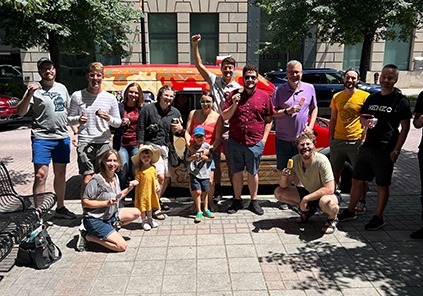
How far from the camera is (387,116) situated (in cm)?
449

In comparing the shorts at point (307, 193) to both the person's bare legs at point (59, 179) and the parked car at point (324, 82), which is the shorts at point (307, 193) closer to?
the person's bare legs at point (59, 179)

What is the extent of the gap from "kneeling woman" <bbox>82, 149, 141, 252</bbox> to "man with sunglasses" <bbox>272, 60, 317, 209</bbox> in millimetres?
2201

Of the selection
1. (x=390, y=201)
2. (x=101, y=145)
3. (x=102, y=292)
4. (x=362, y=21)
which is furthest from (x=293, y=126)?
(x=362, y=21)

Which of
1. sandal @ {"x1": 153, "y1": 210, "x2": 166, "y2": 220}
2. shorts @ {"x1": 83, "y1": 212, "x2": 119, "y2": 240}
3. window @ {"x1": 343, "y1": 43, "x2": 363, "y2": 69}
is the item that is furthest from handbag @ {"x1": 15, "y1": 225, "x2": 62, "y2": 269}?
window @ {"x1": 343, "y1": 43, "x2": 363, "y2": 69}

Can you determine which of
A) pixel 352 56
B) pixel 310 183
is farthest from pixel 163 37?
pixel 310 183

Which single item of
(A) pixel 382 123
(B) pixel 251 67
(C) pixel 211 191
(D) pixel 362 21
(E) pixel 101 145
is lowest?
(C) pixel 211 191

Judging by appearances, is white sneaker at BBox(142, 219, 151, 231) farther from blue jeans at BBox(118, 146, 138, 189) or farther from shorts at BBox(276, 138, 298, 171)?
shorts at BBox(276, 138, 298, 171)

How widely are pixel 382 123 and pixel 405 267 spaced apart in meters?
1.63

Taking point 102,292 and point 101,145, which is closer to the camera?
point 102,292

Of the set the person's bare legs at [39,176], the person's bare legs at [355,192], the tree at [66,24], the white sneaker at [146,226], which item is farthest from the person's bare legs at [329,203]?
the tree at [66,24]

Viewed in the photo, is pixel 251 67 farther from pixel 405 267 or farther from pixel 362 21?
pixel 362 21

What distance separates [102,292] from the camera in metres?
3.49

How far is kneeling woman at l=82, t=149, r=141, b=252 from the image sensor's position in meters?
4.17

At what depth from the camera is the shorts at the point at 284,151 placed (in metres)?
5.16
